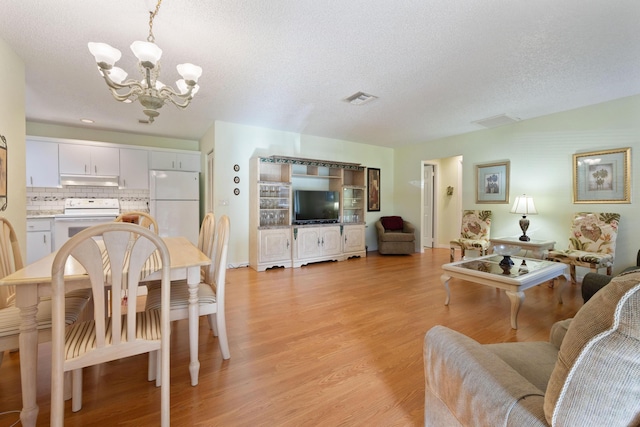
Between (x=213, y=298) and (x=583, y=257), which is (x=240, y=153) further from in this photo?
(x=583, y=257)

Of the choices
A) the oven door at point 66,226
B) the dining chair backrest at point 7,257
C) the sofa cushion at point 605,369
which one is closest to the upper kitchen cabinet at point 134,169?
the oven door at point 66,226

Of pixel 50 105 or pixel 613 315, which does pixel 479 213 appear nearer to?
pixel 613 315

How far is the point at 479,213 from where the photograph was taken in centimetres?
485

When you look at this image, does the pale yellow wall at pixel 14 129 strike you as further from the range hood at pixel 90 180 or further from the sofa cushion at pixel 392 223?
the sofa cushion at pixel 392 223

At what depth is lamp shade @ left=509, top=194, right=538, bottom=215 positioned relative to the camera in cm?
404

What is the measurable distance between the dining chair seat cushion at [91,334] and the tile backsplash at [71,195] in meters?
4.69

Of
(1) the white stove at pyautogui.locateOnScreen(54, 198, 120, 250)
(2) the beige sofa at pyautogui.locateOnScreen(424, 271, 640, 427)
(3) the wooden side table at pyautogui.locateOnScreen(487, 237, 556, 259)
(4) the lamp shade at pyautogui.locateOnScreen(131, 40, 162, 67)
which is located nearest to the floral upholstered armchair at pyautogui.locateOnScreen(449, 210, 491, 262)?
(3) the wooden side table at pyautogui.locateOnScreen(487, 237, 556, 259)

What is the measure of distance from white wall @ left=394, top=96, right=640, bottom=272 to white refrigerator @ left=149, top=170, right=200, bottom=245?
520 centimetres

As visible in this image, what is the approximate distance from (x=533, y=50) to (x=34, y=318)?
395 centimetres

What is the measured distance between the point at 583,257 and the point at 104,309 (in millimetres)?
4587

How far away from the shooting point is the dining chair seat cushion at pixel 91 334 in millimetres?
1207

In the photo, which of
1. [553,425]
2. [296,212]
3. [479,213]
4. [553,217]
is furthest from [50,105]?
[553,217]

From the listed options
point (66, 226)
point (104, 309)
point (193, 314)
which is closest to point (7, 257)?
point (104, 309)

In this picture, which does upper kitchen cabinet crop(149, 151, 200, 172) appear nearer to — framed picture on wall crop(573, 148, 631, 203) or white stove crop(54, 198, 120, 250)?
white stove crop(54, 198, 120, 250)
